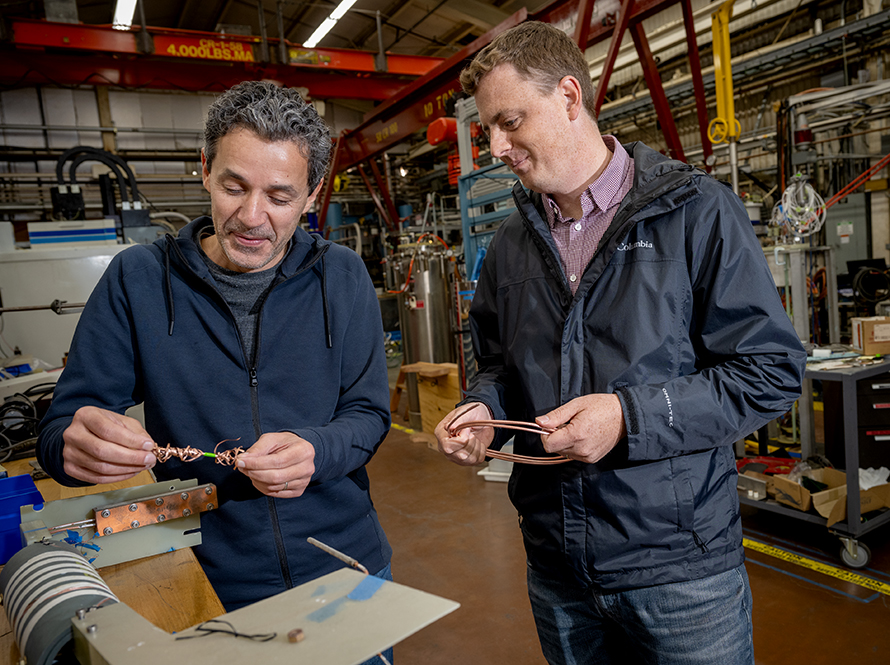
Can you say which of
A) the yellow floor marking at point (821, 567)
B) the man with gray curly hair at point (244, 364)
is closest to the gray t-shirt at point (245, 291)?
the man with gray curly hair at point (244, 364)

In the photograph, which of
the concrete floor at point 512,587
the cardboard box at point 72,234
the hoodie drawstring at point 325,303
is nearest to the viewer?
the hoodie drawstring at point 325,303

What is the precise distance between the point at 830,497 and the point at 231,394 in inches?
107

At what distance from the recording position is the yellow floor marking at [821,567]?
2.39 metres

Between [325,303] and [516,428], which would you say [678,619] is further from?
[325,303]

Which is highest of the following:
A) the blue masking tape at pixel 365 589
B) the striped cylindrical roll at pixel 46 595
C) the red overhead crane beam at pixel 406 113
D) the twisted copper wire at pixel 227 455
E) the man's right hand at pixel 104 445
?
the red overhead crane beam at pixel 406 113

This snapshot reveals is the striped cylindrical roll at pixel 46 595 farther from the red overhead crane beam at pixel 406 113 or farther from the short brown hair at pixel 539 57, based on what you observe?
the red overhead crane beam at pixel 406 113

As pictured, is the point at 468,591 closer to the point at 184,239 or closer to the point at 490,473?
the point at 490,473

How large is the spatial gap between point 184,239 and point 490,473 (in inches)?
125

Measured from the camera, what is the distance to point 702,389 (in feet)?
3.10

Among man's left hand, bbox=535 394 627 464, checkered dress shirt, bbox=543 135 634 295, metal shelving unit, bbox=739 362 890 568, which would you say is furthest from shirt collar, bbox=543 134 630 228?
metal shelving unit, bbox=739 362 890 568

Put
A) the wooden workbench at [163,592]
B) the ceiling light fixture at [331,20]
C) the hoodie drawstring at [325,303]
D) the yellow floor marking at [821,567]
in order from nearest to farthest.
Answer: the wooden workbench at [163,592]
the hoodie drawstring at [325,303]
the yellow floor marking at [821,567]
the ceiling light fixture at [331,20]

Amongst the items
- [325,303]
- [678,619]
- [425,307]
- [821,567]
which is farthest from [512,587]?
[425,307]

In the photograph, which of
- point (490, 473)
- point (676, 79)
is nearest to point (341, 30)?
point (676, 79)

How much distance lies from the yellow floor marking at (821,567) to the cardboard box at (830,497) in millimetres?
192
